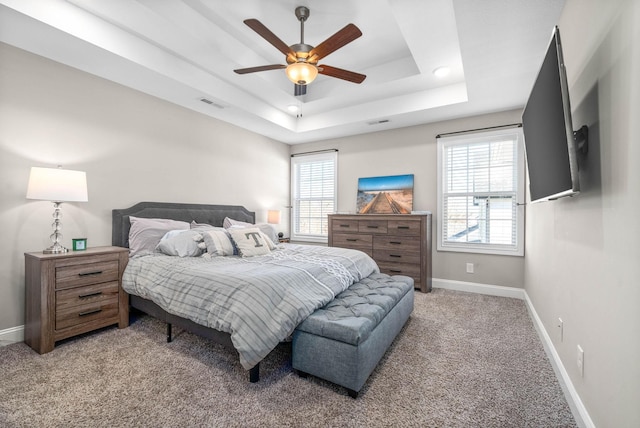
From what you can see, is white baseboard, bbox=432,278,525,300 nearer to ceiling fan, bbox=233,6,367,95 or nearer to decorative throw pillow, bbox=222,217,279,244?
decorative throw pillow, bbox=222,217,279,244

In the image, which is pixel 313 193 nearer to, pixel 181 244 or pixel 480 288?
pixel 181 244

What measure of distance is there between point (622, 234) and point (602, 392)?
2.37 feet

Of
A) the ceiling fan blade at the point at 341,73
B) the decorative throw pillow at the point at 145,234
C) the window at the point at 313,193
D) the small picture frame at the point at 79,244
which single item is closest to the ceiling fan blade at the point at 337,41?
the ceiling fan blade at the point at 341,73

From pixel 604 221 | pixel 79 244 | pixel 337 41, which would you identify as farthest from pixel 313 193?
pixel 604 221

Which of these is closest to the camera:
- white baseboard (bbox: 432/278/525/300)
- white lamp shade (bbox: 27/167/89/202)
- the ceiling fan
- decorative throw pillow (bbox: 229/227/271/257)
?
the ceiling fan

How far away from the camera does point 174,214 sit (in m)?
3.62

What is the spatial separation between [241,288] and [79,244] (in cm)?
195

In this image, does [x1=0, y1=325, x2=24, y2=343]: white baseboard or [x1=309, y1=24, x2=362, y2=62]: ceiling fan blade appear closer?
[x1=309, y1=24, x2=362, y2=62]: ceiling fan blade

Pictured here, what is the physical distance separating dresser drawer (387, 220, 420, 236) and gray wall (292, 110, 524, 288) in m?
0.57

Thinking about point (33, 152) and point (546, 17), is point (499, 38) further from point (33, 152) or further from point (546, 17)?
point (33, 152)

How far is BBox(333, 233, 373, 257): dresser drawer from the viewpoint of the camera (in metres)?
4.34

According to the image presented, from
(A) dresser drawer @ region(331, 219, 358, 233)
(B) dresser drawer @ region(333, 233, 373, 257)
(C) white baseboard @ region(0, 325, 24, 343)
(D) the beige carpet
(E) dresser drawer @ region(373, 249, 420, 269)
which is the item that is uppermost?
(A) dresser drawer @ region(331, 219, 358, 233)

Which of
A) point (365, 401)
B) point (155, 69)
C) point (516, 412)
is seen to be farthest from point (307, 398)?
point (155, 69)

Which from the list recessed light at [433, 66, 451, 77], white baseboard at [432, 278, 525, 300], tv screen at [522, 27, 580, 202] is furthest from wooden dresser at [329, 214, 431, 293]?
tv screen at [522, 27, 580, 202]
